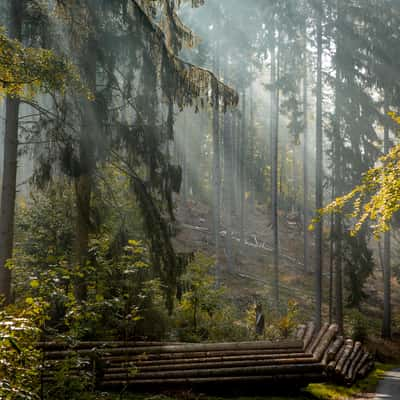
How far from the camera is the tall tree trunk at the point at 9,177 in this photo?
966 centimetres

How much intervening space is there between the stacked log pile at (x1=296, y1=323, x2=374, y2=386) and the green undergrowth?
0.66ft

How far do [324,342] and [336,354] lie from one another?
1.50 feet

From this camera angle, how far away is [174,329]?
495 inches

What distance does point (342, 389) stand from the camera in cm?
1138

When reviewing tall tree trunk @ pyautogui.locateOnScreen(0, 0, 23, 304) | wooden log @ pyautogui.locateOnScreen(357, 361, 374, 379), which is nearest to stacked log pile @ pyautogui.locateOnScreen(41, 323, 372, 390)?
tall tree trunk @ pyautogui.locateOnScreen(0, 0, 23, 304)

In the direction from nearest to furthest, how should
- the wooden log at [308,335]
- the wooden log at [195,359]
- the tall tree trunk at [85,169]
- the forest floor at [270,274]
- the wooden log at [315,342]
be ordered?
1. the wooden log at [195,359]
2. the tall tree trunk at [85,169]
3. the wooden log at [315,342]
4. the wooden log at [308,335]
5. the forest floor at [270,274]

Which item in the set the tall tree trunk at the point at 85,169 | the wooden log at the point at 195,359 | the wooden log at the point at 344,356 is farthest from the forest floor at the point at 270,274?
the tall tree trunk at the point at 85,169

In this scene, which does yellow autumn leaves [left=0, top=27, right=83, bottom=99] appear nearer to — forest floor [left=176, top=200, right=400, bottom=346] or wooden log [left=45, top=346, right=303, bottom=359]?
wooden log [left=45, top=346, right=303, bottom=359]

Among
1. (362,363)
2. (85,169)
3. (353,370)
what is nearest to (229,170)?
(362,363)

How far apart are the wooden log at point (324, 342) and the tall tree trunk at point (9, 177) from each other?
25.8 ft

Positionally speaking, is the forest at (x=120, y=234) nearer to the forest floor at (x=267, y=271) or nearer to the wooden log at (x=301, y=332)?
the wooden log at (x=301, y=332)

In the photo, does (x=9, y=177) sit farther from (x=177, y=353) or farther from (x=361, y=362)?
(x=361, y=362)

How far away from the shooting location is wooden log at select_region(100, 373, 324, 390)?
868 centimetres

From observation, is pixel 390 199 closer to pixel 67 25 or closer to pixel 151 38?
pixel 151 38
